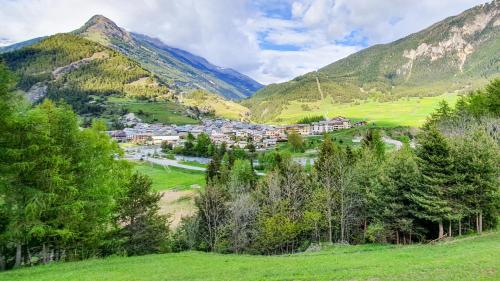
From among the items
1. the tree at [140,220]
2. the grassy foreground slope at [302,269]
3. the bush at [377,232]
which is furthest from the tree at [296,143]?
the grassy foreground slope at [302,269]

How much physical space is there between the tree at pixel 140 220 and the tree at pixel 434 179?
28.3m

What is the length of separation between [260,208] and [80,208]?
2777 centimetres

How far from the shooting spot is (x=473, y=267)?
20266 millimetres

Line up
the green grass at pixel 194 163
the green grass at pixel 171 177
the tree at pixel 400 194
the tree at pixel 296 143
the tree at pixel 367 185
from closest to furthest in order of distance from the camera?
the tree at pixel 400 194, the tree at pixel 367 185, the green grass at pixel 171 177, the green grass at pixel 194 163, the tree at pixel 296 143

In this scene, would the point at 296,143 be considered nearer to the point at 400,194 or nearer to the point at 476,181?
the point at 400,194

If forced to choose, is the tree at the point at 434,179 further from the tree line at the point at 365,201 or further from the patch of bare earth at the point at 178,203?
the patch of bare earth at the point at 178,203

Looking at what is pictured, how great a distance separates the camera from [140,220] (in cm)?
4291

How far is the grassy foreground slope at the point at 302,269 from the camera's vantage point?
20328 millimetres

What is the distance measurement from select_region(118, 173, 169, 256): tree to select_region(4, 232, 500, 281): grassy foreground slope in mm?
10474

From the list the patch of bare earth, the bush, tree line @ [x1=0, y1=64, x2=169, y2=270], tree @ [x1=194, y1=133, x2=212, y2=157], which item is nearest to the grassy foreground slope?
tree line @ [x1=0, y1=64, x2=169, y2=270]

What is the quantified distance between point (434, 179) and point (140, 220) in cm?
3153

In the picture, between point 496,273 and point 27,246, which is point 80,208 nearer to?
point 27,246

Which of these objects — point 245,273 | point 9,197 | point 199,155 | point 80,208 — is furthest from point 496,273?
point 199,155

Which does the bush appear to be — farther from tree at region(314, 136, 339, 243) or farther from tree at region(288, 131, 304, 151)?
tree at region(288, 131, 304, 151)
